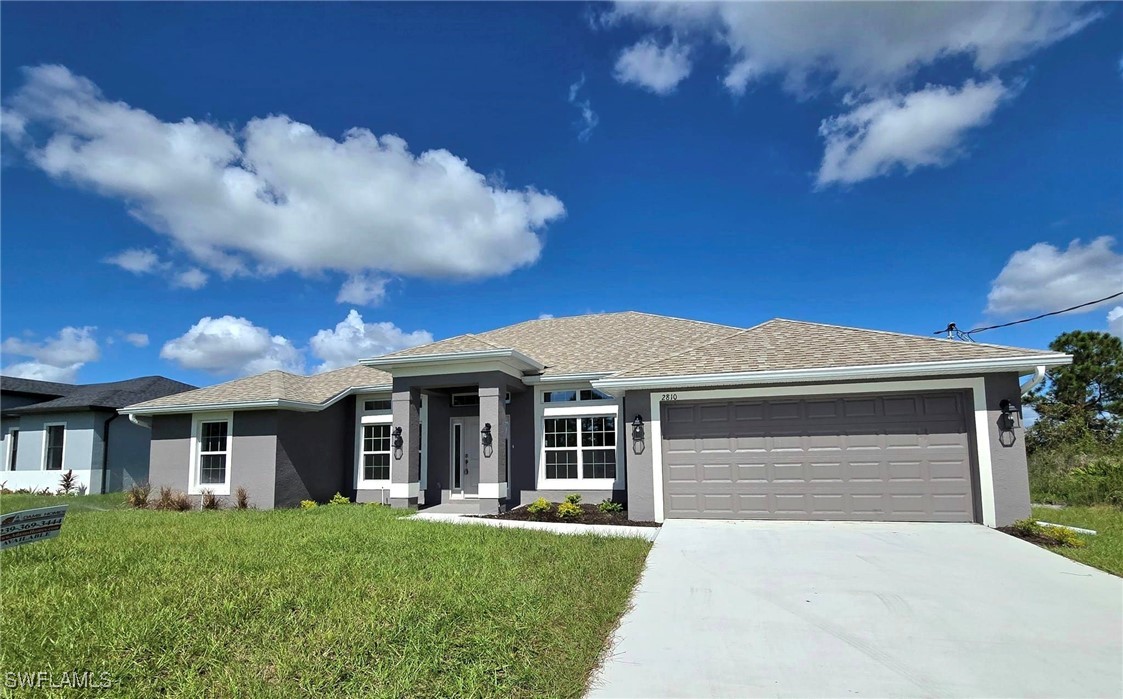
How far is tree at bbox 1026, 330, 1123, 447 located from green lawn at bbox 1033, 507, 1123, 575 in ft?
36.2

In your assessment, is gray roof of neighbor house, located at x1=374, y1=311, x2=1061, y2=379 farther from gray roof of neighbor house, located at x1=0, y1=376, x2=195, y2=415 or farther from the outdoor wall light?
gray roof of neighbor house, located at x1=0, y1=376, x2=195, y2=415

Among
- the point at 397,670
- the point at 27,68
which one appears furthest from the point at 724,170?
the point at 27,68

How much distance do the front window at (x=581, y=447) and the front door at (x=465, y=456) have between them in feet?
7.17

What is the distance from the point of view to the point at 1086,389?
2278 cm

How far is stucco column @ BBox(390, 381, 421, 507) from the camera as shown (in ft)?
44.7

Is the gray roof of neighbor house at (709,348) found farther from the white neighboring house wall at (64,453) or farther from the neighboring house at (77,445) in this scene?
the white neighboring house wall at (64,453)

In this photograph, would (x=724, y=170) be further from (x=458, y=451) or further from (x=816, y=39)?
(x=458, y=451)

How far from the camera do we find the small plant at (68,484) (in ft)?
61.7

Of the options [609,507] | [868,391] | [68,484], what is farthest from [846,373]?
[68,484]

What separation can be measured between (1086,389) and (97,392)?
38.6 meters

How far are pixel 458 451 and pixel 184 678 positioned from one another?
11.5 meters

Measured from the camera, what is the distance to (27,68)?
33.6ft

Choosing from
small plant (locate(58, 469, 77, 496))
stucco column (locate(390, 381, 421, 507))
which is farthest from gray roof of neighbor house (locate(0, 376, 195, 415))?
stucco column (locate(390, 381, 421, 507))

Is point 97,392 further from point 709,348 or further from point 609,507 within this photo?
point 709,348
